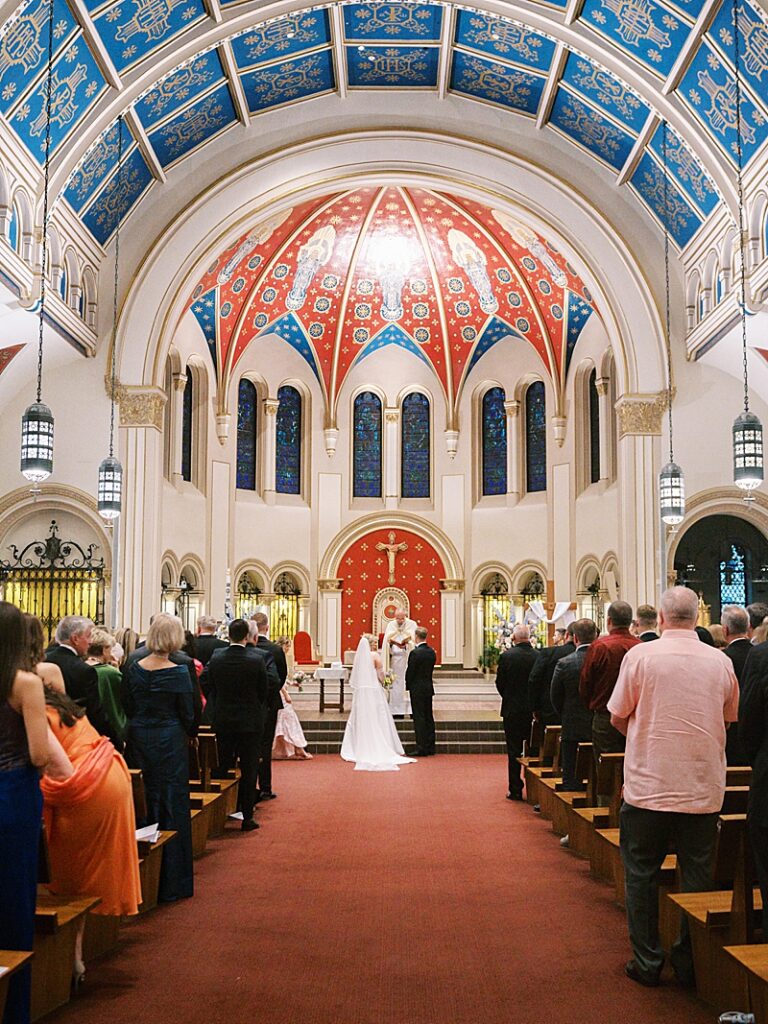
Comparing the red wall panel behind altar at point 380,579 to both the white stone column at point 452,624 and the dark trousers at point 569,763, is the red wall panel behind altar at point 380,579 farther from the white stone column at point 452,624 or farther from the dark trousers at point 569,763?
the dark trousers at point 569,763

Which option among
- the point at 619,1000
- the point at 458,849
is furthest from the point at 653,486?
the point at 619,1000

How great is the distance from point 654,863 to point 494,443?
2077 centimetres

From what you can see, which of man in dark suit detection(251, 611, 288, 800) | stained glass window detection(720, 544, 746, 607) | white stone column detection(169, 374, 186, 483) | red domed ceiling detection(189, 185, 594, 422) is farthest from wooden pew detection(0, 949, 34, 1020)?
white stone column detection(169, 374, 186, 483)

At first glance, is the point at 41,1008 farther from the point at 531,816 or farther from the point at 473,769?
the point at 473,769

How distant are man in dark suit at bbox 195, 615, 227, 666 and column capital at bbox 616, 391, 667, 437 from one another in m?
9.04

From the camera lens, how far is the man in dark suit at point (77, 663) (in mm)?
5832

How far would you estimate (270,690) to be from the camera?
963cm

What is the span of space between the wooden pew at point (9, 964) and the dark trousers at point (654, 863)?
252cm

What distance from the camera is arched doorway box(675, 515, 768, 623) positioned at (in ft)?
54.5

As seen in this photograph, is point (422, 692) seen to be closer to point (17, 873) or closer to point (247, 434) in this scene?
point (17, 873)

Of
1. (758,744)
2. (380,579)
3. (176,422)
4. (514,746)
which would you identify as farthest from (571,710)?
(380,579)

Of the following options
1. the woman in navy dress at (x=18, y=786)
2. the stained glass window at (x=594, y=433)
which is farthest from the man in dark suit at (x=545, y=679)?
the stained glass window at (x=594, y=433)

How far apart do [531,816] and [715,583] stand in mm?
8637

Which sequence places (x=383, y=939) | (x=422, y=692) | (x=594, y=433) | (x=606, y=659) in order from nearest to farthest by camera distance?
(x=383, y=939)
(x=606, y=659)
(x=422, y=692)
(x=594, y=433)
